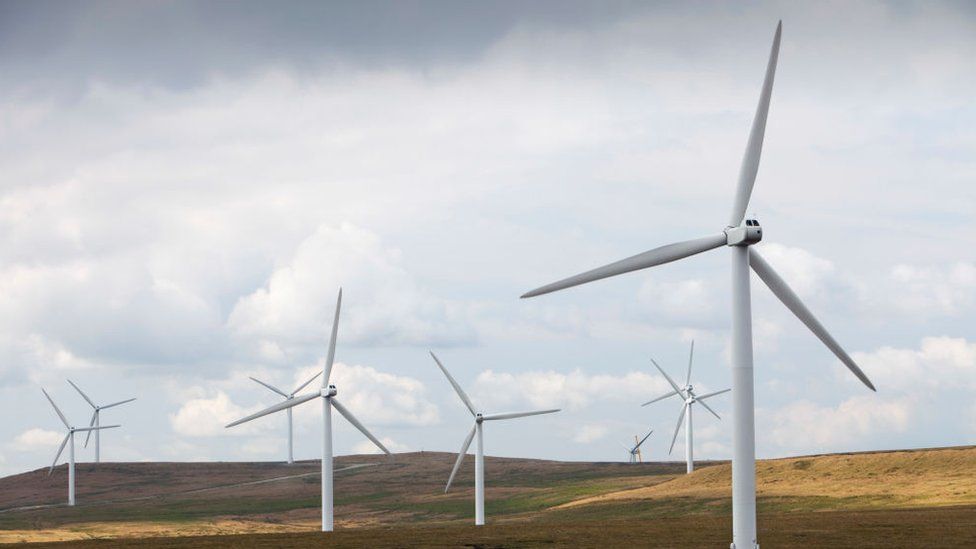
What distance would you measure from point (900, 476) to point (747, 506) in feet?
211

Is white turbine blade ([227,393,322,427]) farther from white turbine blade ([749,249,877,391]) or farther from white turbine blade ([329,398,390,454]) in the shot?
white turbine blade ([749,249,877,391])

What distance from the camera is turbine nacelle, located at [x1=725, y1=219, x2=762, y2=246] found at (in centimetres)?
4181

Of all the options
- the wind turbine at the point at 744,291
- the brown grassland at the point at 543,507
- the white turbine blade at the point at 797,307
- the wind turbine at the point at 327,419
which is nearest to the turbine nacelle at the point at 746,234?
the wind turbine at the point at 744,291

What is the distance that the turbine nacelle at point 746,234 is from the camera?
4181 cm

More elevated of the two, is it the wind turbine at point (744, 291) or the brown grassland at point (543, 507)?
the wind turbine at point (744, 291)

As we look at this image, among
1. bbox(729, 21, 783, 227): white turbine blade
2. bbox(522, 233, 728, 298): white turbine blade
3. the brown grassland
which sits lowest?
the brown grassland

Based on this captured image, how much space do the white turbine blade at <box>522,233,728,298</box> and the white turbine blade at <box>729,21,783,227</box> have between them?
105cm

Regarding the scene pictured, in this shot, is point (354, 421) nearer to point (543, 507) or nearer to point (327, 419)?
point (327, 419)

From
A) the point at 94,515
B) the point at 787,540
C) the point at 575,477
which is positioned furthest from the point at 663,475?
the point at 787,540

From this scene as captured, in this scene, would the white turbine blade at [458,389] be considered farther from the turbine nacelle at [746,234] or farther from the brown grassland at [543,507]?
the turbine nacelle at [746,234]

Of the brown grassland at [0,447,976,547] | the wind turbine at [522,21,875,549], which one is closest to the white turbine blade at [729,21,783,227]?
the wind turbine at [522,21,875,549]

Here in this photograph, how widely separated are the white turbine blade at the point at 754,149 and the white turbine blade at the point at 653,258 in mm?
1051

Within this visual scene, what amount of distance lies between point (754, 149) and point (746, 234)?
4.38 meters

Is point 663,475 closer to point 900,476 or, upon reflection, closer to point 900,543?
point 900,476
